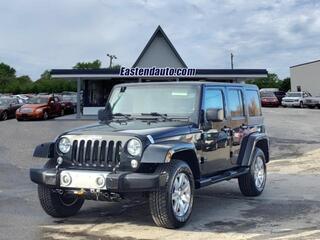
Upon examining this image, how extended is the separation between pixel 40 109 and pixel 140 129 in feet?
88.9

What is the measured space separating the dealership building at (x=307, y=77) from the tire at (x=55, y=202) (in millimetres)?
64068

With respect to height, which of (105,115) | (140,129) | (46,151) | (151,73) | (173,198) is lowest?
(173,198)

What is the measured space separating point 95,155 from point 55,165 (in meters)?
0.70

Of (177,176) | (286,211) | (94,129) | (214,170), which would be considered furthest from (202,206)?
(94,129)

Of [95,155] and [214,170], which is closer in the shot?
[95,155]

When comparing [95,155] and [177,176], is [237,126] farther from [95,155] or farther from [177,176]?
[95,155]

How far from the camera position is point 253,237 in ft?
21.5

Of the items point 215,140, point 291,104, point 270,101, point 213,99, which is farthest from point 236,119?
point 270,101

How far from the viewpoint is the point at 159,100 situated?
8.01m

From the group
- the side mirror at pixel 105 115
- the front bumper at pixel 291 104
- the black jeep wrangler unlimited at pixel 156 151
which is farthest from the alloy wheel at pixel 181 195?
the front bumper at pixel 291 104

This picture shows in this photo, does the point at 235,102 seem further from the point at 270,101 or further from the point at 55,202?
the point at 270,101

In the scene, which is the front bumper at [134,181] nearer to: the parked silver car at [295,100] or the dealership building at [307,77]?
the parked silver car at [295,100]

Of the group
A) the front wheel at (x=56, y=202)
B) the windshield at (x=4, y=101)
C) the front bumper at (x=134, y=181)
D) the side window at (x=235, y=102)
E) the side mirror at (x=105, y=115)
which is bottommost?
the front wheel at (x=56, y=202)

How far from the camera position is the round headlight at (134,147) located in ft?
21.7
